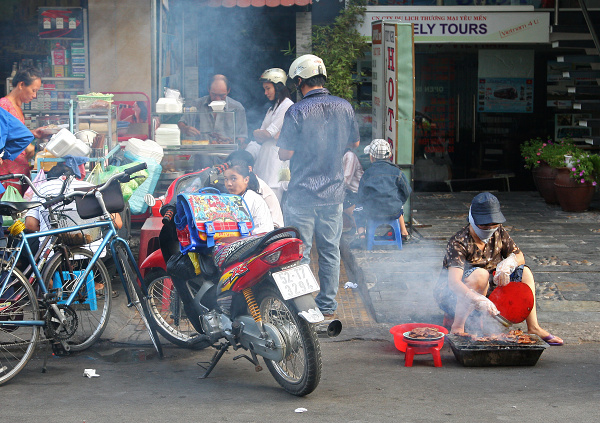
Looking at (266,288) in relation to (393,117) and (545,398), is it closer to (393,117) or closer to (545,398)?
(545,398)

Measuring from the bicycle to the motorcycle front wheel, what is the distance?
45.2 inches

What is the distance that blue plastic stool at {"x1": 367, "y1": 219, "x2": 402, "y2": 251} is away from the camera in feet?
27.5

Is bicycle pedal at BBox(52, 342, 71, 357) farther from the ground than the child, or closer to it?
closer to it

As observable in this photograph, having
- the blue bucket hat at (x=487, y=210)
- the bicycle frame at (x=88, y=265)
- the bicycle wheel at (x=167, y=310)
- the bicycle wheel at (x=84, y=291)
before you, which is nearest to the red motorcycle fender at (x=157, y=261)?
the bicycle wheel at (x=167, y=310)

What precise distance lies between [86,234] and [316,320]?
2526mm

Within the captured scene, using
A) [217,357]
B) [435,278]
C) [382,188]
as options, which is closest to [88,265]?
[217,357]

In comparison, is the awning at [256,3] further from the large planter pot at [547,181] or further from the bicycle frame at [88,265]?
the bicycle frame at [88,265]

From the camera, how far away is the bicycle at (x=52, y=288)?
5.05m

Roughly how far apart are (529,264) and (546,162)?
3.97 m

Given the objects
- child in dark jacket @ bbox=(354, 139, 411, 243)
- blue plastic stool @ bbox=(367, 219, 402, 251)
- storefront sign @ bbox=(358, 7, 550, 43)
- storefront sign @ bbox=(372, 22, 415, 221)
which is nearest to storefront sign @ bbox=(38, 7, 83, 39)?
storefront sign @ bbox=(372, 22, 415, 221)

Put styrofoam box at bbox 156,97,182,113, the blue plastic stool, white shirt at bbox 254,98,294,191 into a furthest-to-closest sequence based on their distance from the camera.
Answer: styrofoam box at bbox 156,97,182,113 → white shirt at bbox 254,98,294,191 → the blue plastic stool

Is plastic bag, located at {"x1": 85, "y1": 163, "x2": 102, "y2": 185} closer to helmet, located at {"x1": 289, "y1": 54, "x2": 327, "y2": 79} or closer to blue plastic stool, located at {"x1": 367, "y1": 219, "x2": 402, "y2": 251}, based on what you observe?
helmet, located at {"x1": 289, "y1": 54, "x2": 327, "y2": 79}

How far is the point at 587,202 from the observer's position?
1070 cm

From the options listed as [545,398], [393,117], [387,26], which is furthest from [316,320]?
[387,26]
